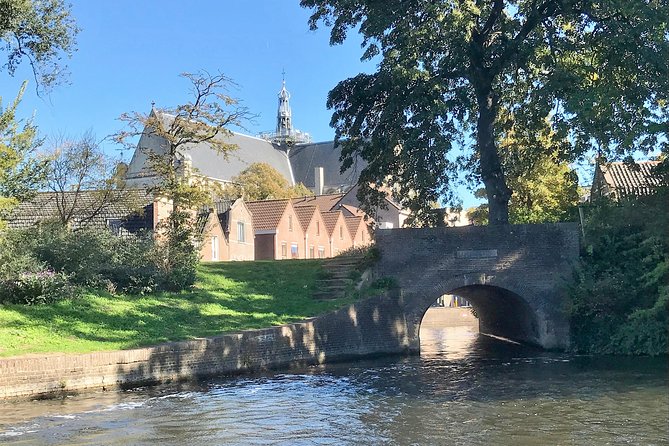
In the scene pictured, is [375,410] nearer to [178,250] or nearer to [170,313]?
[170,313]

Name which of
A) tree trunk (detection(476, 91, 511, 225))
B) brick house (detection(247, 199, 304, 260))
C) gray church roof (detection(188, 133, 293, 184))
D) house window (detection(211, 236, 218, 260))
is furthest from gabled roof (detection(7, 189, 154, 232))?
gray church roof (detection(188, 133, 293, 184))

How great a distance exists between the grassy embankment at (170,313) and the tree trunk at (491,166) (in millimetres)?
7056

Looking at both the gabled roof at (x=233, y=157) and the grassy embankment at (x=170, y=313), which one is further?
the gabled roof at (x=233, y=157)

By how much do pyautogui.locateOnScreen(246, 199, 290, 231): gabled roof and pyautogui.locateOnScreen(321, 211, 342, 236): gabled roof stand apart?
38.5 feet

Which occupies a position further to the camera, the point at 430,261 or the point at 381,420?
the point at 430,261

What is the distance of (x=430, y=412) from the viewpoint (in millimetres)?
12625

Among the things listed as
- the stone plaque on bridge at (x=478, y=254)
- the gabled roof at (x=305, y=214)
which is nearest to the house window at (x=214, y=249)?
the gabled roof at (x=305, y=214)

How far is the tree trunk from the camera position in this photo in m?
25.5

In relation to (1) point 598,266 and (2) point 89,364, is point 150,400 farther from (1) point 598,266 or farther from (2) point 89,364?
(1) point 598,266

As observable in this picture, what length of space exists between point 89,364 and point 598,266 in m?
17.1

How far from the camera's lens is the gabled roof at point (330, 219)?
67500 mm

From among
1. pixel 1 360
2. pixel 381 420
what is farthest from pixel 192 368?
pixel 381 420

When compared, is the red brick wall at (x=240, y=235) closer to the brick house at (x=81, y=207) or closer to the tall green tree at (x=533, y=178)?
the brick house at (x=81, y=207)

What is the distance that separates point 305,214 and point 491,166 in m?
36.9
